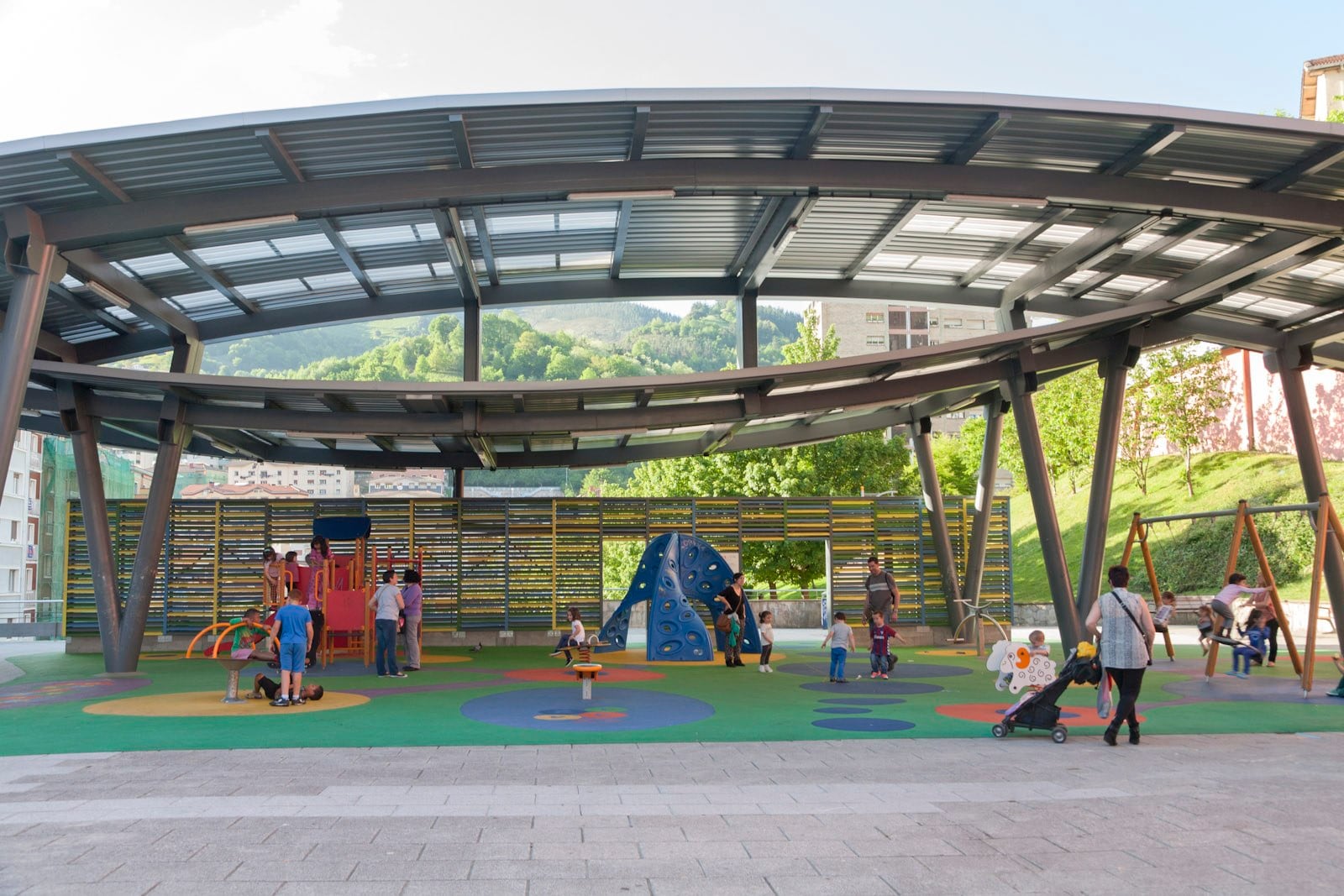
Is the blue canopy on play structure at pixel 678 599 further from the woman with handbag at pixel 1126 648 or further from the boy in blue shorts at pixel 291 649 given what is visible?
the woman with handbag at pixel 1126 648

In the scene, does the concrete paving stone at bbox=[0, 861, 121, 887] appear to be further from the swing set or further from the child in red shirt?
the swing set

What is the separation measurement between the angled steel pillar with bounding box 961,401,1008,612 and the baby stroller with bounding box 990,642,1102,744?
12.7m

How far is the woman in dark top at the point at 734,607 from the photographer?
18.1 m

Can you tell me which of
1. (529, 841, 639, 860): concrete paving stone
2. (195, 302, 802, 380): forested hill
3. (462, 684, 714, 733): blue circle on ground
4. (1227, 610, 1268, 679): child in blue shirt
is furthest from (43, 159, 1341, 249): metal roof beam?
(195, 302, 802, 380): forested hill

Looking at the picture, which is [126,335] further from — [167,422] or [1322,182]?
[1322,182]

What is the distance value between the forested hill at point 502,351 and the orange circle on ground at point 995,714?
47024 mm

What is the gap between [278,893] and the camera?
4914 mm

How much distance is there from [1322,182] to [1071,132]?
12.0 ft

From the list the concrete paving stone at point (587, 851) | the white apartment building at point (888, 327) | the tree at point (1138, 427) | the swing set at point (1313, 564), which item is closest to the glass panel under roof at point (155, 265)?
the concrete paving stone at point (587, 851)

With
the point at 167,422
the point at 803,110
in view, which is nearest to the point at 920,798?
the point at 803,110

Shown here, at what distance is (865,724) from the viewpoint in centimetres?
1100

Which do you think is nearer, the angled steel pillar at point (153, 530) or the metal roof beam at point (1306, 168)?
the metal roof beam at point (1306, 168)

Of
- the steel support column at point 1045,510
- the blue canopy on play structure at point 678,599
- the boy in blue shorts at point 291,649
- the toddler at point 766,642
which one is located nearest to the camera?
the boy in blue shorts at point 291,649

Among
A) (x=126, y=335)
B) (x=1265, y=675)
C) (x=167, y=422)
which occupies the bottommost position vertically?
(x=1265, y=675)
